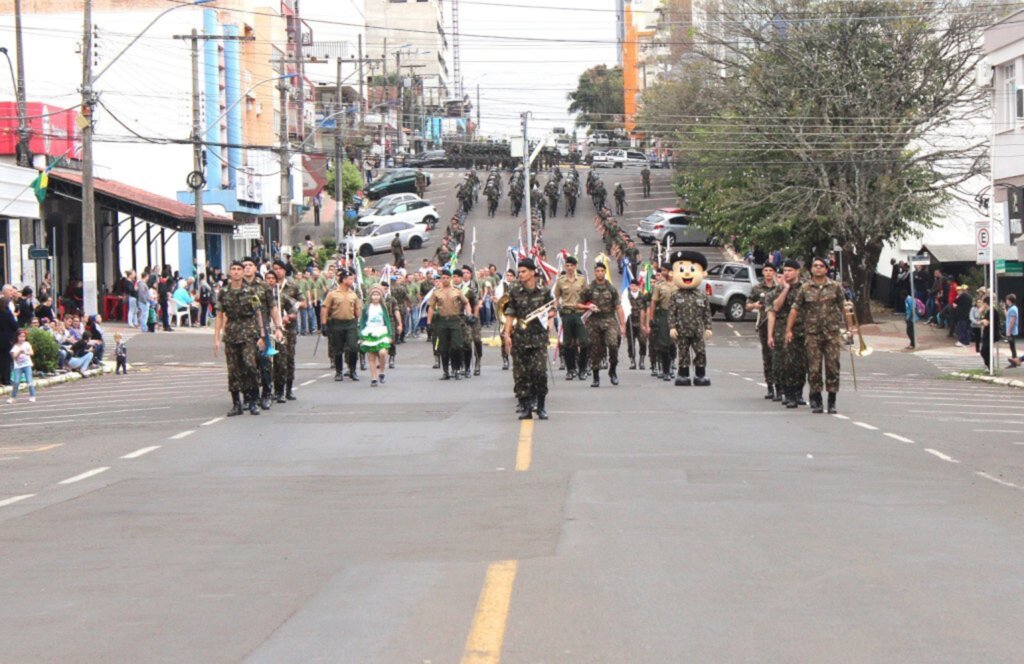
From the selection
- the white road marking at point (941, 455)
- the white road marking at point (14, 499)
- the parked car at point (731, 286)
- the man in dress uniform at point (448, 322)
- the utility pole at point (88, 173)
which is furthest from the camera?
the parked car at point (731, 286)

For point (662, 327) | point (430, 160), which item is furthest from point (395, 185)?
point (662, 327)

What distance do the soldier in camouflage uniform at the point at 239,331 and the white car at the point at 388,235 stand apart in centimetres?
4890

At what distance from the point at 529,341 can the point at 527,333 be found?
3.8 inches

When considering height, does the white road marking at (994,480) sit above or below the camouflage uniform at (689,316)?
below

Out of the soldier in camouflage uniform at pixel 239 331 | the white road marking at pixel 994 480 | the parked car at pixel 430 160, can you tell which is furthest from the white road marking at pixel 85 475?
the parked car at pixel 430 160

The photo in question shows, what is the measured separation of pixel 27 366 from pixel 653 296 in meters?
10.3

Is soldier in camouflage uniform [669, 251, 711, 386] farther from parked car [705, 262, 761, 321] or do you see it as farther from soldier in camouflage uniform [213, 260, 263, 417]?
parked car [705, 262, 761, 321]

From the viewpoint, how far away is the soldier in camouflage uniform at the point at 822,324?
18.5 meters

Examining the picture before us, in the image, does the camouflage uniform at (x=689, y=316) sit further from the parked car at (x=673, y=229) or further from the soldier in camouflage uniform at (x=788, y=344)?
the parked car at (x=673, y=229)

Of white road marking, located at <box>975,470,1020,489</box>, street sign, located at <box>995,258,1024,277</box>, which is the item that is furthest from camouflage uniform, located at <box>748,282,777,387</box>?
street sign, located at <box>995,258,1024,277</box>

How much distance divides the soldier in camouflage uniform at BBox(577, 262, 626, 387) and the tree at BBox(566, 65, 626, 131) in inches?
5364

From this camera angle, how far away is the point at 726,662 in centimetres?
640

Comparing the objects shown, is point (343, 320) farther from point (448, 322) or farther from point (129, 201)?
point (129, 201)

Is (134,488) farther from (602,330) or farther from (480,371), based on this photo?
(480,371)
